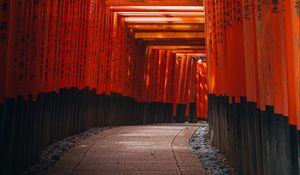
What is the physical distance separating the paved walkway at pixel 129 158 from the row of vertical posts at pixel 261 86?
0.79 meters

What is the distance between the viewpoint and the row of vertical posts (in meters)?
3.77

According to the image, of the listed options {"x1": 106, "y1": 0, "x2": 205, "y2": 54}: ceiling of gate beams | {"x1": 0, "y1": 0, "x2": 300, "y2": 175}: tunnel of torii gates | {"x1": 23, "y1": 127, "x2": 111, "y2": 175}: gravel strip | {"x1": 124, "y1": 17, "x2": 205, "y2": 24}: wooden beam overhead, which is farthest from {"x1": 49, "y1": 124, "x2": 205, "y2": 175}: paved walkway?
{"x1": 124, "y1": 17, "x2": 205, "y2": 24}: wooden beam overhead

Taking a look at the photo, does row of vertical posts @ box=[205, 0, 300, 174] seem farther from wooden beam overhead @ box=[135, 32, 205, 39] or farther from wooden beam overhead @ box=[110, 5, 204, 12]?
wooden beam overhead @ box=[135, 32, 205, 39]

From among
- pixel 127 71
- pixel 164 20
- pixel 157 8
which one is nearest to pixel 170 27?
pixel 164 20

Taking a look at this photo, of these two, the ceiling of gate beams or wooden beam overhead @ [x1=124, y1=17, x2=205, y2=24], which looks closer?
the ceiling of gate beams

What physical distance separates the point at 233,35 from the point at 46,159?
139 inches

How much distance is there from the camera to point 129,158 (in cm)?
637

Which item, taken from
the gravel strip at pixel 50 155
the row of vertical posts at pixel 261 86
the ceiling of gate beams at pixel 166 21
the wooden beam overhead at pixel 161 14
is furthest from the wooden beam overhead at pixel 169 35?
the row of vertical posts at pixel 261 86

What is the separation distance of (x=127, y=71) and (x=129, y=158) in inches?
376

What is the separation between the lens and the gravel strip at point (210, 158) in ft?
19.2

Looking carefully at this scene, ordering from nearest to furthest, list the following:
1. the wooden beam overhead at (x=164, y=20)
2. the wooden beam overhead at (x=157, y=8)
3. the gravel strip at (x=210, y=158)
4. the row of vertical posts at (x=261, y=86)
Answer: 1. the row of vertical posts at (x=261, y=86)
2. the gravel strip at (x=210, y=158)
3. the wooden beam overhead at (x=157, y=8)
4. the wooden beam overhead at (x=164, y=20)

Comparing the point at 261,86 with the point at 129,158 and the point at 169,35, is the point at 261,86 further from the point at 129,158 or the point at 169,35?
the point at 169,35

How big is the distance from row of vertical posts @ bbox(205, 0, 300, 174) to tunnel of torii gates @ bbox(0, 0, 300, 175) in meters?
0.01

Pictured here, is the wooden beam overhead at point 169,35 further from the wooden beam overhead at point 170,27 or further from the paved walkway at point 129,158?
the paved walkway at point 129,158
